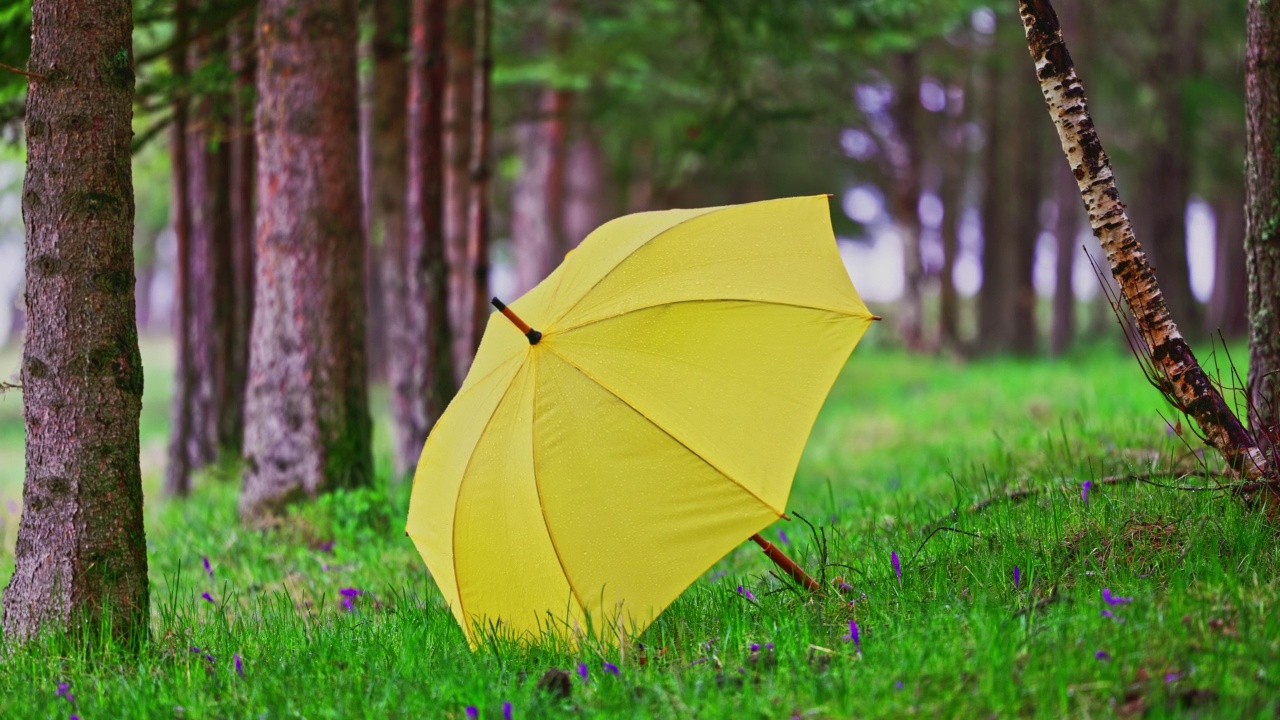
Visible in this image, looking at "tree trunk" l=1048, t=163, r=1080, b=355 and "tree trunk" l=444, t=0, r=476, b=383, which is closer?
"tree trunk" l=444, t=0, r=476, b=383

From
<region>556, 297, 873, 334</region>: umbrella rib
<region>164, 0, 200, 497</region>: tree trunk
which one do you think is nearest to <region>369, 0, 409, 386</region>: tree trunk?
<region>164, 0, 200, 497</region>: tree trunk

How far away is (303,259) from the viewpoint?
7.02 m

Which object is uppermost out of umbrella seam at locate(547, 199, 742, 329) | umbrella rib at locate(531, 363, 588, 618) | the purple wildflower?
umbrella seam at locate(547, 199, 742, 329)

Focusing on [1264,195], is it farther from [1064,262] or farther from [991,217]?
[991,217]

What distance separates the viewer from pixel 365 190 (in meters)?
11.8

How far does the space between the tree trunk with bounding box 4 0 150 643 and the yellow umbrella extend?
1.36 metres

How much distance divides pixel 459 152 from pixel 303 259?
3.51 metres

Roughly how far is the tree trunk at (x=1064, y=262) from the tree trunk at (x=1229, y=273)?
86.7 inches

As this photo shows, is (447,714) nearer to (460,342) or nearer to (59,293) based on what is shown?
(59,293)

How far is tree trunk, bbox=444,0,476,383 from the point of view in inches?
400

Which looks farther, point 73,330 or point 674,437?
point 73,330

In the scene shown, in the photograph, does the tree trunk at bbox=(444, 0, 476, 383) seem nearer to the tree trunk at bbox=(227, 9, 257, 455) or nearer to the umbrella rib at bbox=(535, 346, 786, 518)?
the tree trunk at bbox=(227, 9, 257, 455)

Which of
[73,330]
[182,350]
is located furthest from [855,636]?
[182,350]

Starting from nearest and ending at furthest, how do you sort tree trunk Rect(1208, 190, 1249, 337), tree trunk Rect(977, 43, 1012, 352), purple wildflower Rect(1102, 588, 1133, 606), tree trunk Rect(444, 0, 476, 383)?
purple wildflower Rect(1102, 588, 1133, 606) < tree trunk Rect(444, 0, 476, 383) < tree trunk Rect(1208, 190, 1249, 337) < tree trunk Rect(977, 43, 1012, 352)
